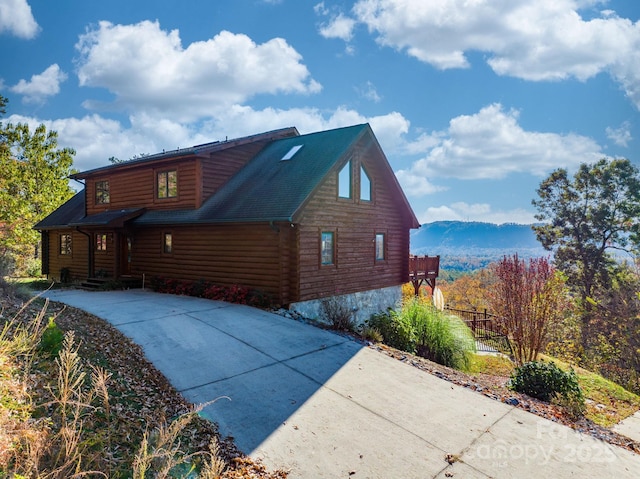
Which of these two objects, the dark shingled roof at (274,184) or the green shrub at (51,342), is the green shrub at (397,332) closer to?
the dark shingled roof at (274,184)

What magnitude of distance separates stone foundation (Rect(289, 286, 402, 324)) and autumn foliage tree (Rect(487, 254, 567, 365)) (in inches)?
205

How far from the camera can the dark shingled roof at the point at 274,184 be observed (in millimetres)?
11422

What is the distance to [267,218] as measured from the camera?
1087cm

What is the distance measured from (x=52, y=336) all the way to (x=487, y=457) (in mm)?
6113

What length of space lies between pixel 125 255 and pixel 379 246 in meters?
11.3

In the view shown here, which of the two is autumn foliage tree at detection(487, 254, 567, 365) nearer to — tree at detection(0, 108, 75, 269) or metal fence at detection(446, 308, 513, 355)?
metal fence at detection(446, 308, 513, 355)

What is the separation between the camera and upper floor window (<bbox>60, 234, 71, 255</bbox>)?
64.9ft

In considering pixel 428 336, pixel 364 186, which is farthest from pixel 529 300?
pixel 364 186

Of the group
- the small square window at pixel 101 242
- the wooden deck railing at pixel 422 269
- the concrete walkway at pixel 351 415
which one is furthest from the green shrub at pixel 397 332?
the small square window at pixel 101 242

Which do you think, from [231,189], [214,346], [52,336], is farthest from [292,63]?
[52,336]

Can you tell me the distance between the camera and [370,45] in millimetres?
14633

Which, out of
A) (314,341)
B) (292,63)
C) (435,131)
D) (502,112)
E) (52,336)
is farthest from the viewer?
(435,131)

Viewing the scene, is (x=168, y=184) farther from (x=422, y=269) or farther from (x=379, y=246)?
(x=422, y=269)

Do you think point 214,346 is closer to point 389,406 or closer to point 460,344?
point 389,406
